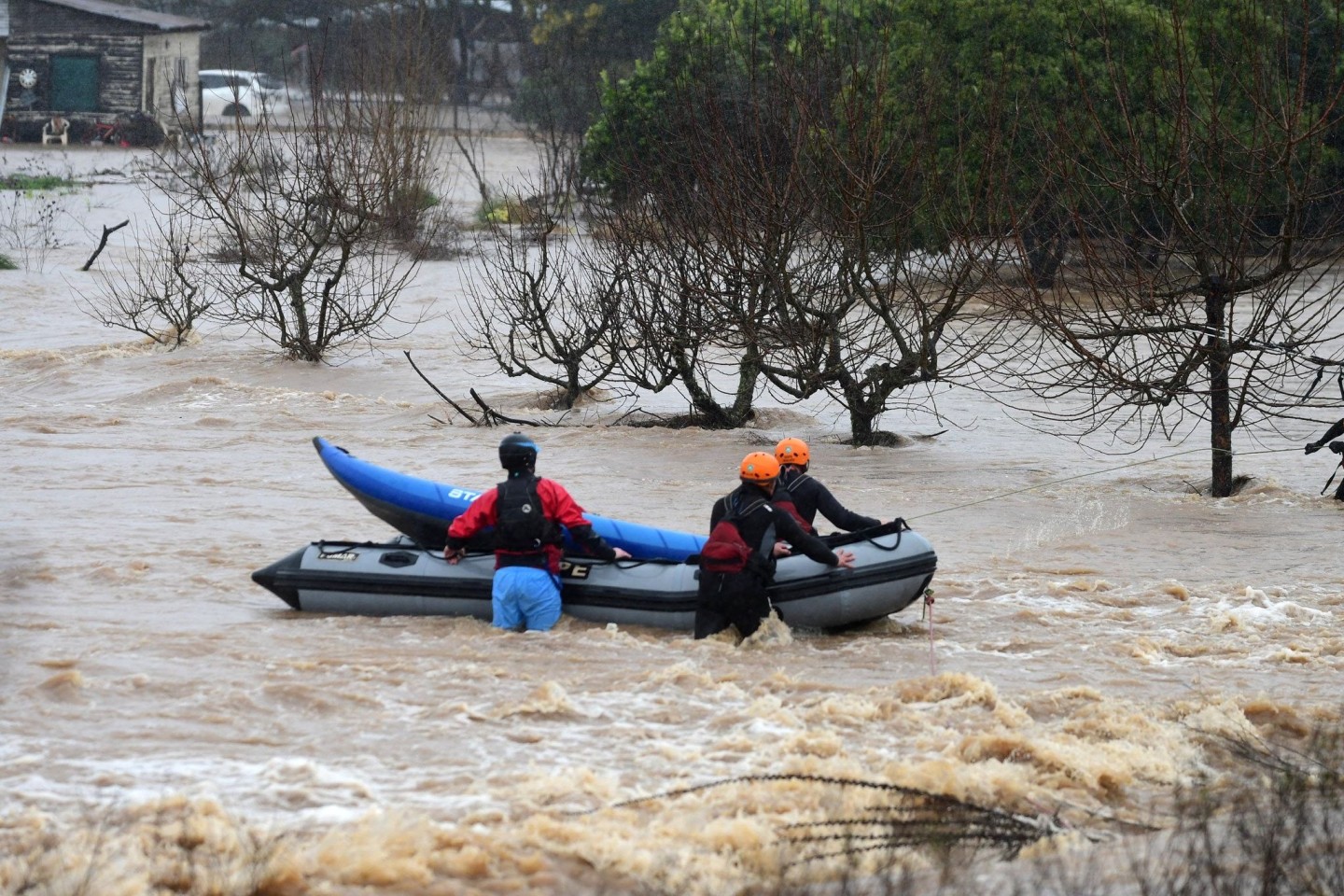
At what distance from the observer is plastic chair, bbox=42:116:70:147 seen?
4116 centimetres

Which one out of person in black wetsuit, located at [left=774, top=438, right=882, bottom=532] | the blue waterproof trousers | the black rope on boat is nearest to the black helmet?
the blue waterproof trousers

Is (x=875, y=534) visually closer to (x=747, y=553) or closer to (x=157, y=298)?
(x=747, y=553)

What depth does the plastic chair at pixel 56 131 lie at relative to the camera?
41156mm

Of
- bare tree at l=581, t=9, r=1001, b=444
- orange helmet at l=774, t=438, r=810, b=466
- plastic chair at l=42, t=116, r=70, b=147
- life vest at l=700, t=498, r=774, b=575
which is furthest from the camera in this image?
plastic chair at l=42, t=116, r=70, b=147

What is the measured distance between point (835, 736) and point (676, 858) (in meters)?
1.51

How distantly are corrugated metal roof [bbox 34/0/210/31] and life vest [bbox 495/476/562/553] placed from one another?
36728mm

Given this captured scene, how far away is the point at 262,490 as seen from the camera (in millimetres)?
12492

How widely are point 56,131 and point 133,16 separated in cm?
370

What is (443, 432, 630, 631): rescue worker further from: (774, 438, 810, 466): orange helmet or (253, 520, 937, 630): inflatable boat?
(774, 438, 810, 466): orange helmet

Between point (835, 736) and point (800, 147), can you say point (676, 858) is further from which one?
point (800, 147)

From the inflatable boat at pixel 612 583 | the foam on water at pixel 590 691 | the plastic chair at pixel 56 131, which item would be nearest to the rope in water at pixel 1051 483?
the foam on water at pixel 590 691

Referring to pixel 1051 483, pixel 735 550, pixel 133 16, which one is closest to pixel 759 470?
pixel 735 550

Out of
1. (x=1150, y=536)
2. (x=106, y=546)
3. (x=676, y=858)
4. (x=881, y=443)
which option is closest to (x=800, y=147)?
(x=881, y=443)

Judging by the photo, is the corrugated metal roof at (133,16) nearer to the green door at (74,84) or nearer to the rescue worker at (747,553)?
the green door at (74,84)
